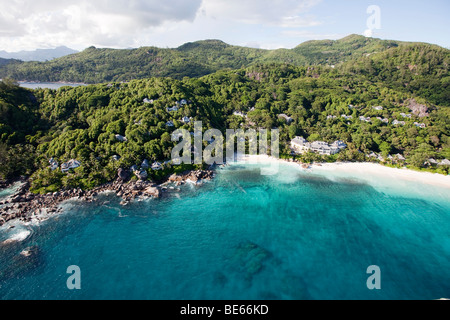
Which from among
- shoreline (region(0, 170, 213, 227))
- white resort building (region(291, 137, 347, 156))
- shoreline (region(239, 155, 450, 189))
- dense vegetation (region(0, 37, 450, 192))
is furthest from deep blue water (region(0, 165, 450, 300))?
white resort building (region(291, 137, 347, 156))

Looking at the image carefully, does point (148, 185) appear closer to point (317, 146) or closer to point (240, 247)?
point (240, 247)

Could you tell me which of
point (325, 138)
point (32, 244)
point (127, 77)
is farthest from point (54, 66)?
point (325, 138)

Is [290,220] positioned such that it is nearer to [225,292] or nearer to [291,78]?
[225,292]

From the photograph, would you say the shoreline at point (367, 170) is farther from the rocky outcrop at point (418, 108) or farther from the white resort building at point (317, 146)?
the rocky outcrop at point (418, 108)

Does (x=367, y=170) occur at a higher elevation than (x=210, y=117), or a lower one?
lower

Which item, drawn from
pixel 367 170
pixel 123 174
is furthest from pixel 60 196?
pixel 367 170

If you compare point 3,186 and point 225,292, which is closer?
point 225,292

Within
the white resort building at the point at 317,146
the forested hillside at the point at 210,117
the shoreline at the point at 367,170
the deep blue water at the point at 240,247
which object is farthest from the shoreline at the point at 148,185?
the white resort building at the point at 317,146
